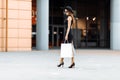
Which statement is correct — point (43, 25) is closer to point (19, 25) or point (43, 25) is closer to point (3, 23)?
point (19, 25)

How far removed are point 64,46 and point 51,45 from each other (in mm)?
31594

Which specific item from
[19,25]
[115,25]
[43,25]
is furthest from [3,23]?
[115,25]

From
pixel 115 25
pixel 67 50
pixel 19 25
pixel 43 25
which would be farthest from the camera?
pixel 115 25

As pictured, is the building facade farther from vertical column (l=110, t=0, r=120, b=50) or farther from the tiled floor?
the tiled floor

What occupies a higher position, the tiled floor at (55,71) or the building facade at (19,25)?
the building facade at (19,25)

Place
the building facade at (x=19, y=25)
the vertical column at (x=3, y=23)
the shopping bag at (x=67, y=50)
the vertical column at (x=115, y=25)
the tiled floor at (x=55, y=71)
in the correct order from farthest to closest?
the vertical column at (x=115, y=25) < the building facade at (x=19, y=25) < the vertical column at (x=3, y=23) < the shopping bag at (x=67, y=50) < the tiled floor at (x=55, y=71)

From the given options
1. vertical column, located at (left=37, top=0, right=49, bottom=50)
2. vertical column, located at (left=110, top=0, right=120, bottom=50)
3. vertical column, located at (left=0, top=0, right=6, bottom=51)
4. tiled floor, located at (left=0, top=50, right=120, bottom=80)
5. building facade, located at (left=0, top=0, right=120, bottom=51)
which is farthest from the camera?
vertical column, located at (left=110, top=0, right=120, bottom=50)

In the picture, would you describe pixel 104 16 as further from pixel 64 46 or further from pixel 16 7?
pixel 64 46

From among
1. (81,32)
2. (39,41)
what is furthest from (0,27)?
(81,32)

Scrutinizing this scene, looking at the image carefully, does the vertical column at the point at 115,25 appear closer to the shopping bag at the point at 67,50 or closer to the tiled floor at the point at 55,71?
the tiled floor at the point at 55,71

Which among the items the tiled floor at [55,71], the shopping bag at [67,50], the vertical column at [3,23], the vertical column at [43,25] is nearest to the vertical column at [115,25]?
the vertical column at [43,25]

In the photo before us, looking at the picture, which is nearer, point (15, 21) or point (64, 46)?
point (64, 46)

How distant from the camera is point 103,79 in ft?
33.5

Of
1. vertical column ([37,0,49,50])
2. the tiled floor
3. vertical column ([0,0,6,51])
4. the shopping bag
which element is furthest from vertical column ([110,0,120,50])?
the shopping bag
